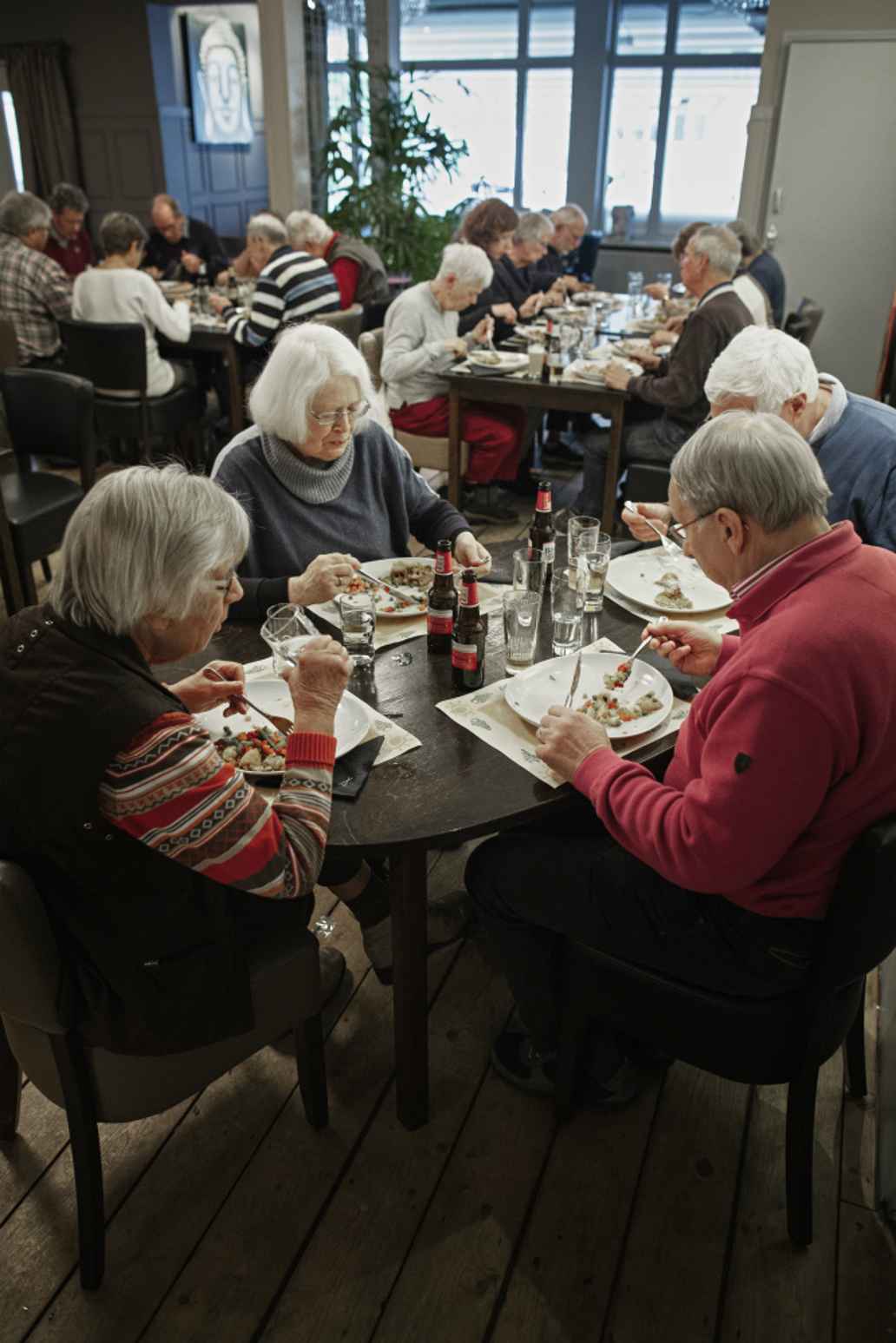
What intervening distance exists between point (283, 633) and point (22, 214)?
423cm

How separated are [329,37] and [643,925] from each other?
819 cm

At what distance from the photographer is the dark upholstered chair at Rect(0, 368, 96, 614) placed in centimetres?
338

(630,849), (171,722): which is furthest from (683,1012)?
(171,722)

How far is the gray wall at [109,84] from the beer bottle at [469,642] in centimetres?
813

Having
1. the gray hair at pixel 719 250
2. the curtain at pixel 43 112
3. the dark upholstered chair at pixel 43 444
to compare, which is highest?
the curtain at pixel 43 112

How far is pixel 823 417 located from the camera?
2.34m

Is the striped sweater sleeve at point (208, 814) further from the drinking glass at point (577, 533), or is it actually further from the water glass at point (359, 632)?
the drinking glass at point (577, 533)

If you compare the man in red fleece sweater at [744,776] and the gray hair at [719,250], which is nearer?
the man in red fleece sweater at [744,776]

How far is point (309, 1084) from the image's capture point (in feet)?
5.65

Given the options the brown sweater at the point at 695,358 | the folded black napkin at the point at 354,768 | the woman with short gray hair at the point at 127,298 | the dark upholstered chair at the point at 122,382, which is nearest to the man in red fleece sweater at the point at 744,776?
the folded black napkin at the point at 354,768

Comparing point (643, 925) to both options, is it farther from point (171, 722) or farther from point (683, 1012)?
point (171, 722)

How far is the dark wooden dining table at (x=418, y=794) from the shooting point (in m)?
1.39

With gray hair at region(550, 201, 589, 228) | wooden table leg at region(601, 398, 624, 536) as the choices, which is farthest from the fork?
gray hair at region(550, 201, 589, 228)

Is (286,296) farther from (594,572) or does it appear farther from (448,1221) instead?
(448,1221)
